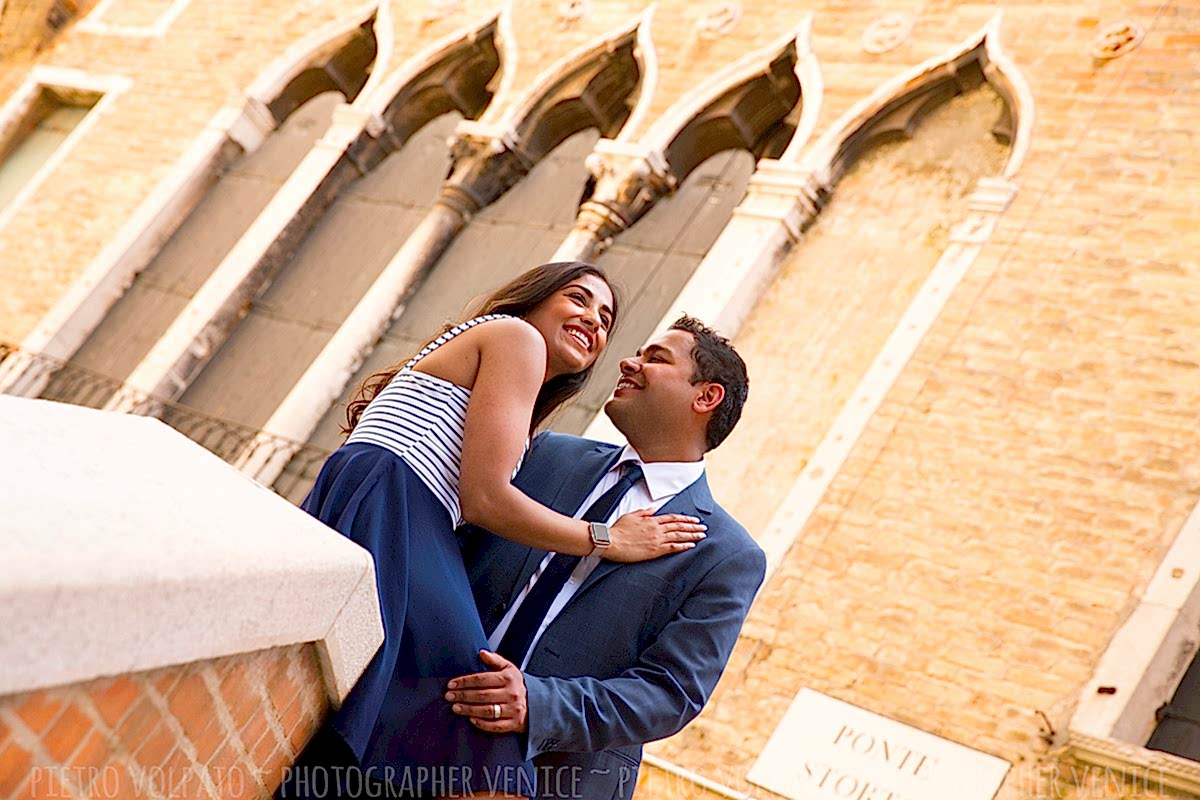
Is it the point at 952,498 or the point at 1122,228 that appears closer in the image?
the point at 952,498

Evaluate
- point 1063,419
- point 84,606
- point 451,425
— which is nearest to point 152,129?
point 1063,419

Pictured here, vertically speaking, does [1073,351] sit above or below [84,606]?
above

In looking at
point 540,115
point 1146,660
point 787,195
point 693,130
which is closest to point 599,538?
point 1146,660

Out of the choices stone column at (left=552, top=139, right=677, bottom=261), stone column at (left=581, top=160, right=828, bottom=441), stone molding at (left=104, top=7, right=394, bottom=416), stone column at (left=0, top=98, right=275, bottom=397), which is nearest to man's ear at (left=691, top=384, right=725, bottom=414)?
stone column at (left=581, top=160, right=828, bottom=441)

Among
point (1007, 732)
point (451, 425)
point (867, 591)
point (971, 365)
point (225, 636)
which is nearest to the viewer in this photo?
point (225, 636)

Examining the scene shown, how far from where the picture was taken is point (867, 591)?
15.6 feet

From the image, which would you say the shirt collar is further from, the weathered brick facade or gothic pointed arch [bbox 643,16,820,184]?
gothic pointed arch [bbox 643,16,820,184]

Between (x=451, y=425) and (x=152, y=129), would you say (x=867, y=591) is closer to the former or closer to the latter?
(x=451, y=425)

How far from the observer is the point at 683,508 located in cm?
233

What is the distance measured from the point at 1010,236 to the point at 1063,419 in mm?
1101

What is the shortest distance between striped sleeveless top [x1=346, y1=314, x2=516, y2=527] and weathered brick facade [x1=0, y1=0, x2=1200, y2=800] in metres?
2.92

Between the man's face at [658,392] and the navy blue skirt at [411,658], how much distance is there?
673 millimetres

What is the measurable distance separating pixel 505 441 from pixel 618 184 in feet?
16.6

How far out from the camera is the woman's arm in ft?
6.38
